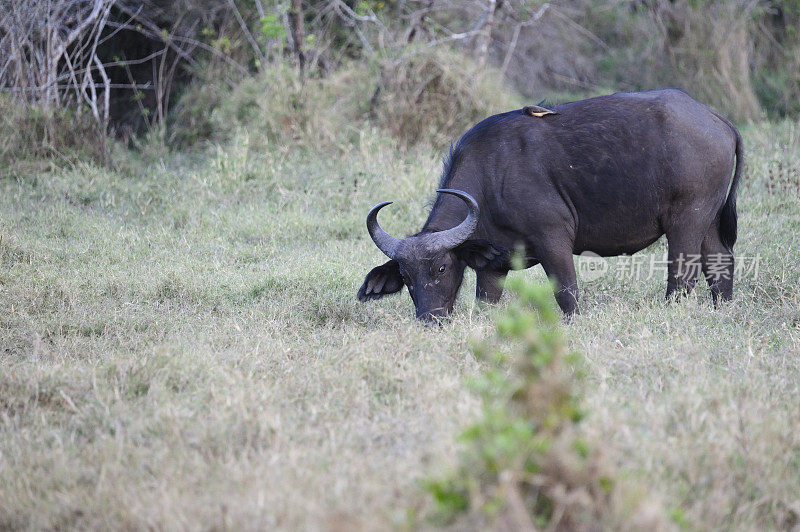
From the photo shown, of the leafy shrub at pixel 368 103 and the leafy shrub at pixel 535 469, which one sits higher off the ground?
the leafy shrub at pixel 535 469

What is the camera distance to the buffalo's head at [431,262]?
5.20m

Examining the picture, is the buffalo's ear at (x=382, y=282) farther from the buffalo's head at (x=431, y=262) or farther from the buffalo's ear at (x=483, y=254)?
the buffalo's ear at (x=483, y=254)

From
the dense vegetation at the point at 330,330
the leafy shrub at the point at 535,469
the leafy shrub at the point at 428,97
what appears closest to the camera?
the leafy shrub at the point at 535,469

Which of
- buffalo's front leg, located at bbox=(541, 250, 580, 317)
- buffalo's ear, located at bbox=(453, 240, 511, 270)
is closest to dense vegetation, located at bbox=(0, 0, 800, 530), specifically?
buffalo's front leg, located at bbox=(541, 250, 580, 317)

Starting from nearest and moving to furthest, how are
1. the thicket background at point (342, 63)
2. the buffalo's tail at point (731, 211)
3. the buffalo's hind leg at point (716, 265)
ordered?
the buffalo's tail at point (731, 211), the buffalo's hind leg at point (716, 265), the thicket background at point (342, 63)

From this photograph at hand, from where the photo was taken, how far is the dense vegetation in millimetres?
2529

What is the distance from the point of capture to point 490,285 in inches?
227

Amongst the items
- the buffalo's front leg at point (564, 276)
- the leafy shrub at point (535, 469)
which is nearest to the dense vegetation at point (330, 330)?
the leafy shrub at point (535, 469)

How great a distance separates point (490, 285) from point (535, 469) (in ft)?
11.4

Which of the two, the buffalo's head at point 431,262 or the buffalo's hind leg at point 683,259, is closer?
the buffalo's head at point 431,262

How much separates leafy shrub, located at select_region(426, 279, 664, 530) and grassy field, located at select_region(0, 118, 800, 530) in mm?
135

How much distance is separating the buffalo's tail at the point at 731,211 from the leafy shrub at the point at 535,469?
3.79 meters
